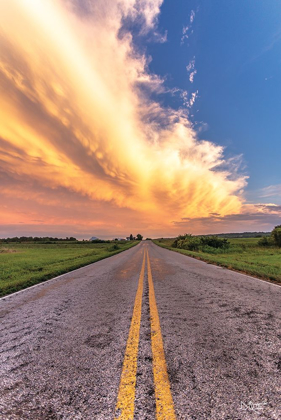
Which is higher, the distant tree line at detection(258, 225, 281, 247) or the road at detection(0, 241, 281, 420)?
the distant tree line at detection(258, 225, 281, 247)

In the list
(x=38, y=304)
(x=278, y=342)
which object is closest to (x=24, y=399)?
(x=278, y=342)

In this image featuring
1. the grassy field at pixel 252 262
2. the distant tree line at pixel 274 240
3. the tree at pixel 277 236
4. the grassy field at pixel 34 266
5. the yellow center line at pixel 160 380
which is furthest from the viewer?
the distant tree line at pixel 274 240

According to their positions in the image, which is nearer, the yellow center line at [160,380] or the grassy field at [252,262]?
the yellow center line at [160,380]

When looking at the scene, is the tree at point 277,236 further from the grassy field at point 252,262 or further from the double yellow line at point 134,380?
the double yellow line at point 134,380

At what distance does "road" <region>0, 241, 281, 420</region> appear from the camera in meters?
1.74

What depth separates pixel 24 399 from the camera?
1.87 metres

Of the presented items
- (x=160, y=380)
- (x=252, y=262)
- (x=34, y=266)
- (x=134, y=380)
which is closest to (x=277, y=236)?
(x=252, y=262)

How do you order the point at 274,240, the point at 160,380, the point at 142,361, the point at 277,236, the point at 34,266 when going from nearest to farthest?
the point at 160,380
the point at 142,361
the point at 34,266
the point at 277,236
the point at 274,240

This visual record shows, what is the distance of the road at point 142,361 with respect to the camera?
5.72ft

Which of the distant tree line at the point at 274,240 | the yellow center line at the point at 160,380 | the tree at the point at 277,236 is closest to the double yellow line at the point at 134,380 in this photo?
the yellow center line at the point at 160,380

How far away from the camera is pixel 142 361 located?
2.45 meters

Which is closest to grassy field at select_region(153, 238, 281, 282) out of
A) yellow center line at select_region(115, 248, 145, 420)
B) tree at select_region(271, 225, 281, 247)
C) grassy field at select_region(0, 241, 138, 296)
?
yellow center line at select_region(115, 248, 145, 420)

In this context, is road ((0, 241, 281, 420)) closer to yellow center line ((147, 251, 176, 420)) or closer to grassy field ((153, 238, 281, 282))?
yellow center line ((147, 251, 176, 420))

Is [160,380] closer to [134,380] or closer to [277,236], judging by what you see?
[134,380]
